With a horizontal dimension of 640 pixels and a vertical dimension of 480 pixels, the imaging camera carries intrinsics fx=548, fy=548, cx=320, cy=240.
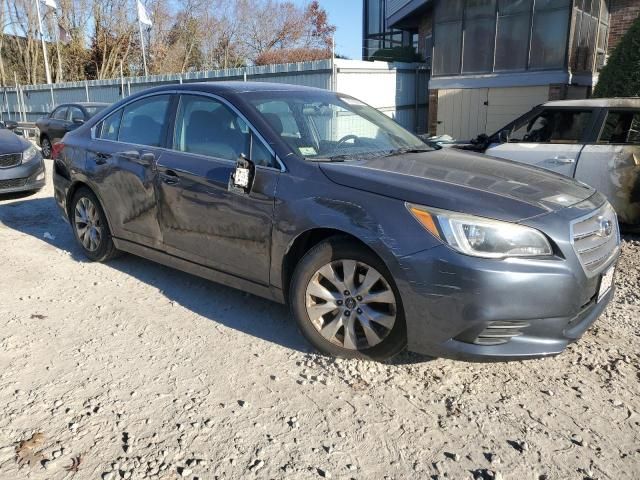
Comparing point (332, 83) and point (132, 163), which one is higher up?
point (332, 83)

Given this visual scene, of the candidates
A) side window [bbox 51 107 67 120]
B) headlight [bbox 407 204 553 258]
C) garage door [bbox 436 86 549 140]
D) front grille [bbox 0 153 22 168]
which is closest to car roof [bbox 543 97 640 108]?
headlight [bbox 407 204 553 258]

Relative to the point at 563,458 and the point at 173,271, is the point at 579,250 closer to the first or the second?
the point at 563,458

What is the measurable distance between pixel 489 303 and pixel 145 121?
3.19 meters

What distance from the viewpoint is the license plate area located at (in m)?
3.09

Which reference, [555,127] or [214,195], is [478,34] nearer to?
[555,127]

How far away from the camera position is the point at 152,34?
34844mm

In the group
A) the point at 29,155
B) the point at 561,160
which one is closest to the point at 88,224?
the point at 29,155

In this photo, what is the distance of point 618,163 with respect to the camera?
5.57 metres

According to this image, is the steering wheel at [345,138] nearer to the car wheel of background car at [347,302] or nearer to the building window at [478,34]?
the car wheel of background car at [347,302]

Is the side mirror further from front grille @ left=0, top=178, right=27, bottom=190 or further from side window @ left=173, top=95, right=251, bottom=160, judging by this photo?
front grille @ left=0, top=178, right=27, bottom=190

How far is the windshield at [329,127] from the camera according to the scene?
11.8ft

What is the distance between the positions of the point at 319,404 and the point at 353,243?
89 cm

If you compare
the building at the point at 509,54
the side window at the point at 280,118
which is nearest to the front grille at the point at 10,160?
the side window at the point at 280,118

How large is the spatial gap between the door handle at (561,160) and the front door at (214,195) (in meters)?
3.71
